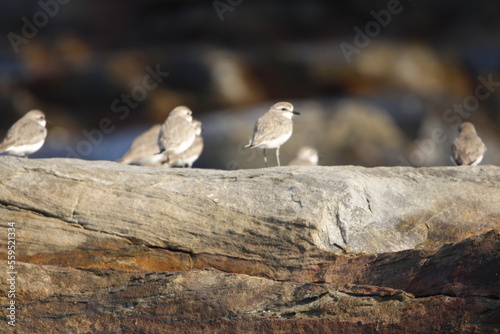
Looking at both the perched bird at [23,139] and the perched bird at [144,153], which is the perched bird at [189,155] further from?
the perched bird at [23,139]

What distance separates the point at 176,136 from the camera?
1552 cm

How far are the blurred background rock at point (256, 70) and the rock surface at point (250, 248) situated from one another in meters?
13.2

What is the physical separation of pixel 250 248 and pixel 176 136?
6103 millimetres

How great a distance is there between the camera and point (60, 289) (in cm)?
944

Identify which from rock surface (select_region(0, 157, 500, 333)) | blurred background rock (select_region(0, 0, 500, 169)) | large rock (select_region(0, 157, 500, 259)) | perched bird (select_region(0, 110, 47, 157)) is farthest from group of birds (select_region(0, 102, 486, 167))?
blurred background rock (select_region(0, 0, 500, 169))

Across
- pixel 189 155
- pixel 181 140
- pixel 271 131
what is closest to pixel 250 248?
pixel 271 131

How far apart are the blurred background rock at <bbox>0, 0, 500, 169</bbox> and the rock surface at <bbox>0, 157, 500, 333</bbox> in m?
13.2

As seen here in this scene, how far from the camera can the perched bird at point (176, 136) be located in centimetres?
→ 1547

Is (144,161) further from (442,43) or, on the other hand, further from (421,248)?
(442,43)

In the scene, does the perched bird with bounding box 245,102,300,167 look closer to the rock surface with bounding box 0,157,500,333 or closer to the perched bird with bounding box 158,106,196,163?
the perched bird with bounding box 158,106,196,163

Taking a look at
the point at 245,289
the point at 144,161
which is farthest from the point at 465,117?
the point at 245,289

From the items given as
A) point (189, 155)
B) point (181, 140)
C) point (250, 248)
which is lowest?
point (250, 248)

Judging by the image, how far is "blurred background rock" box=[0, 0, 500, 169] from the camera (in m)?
25.6

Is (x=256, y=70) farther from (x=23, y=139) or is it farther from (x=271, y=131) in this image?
(x=23, y=139)
